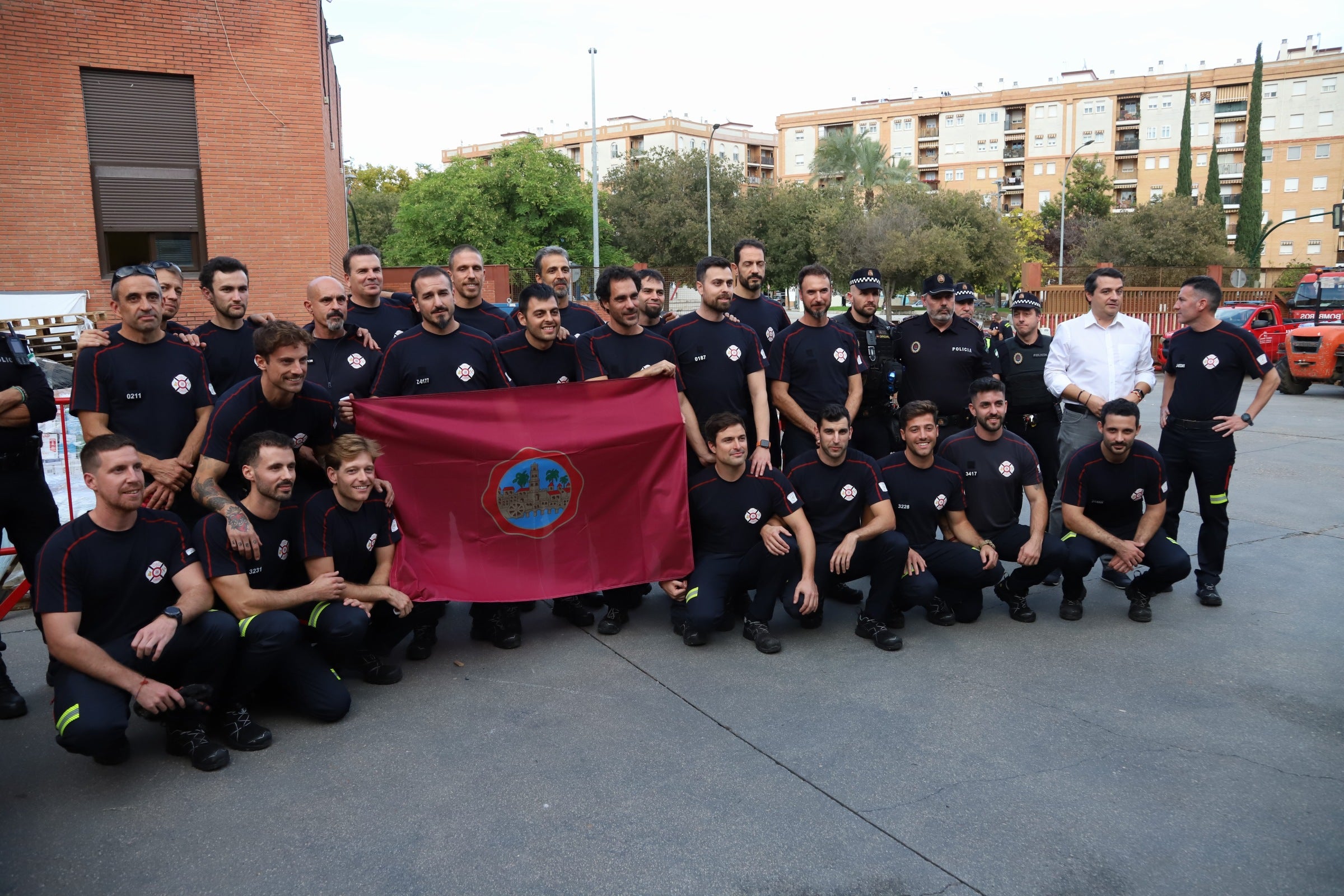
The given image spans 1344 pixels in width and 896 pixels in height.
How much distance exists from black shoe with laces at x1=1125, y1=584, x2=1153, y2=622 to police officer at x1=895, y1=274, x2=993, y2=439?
1.61m

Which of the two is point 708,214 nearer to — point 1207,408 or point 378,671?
point 1207,408

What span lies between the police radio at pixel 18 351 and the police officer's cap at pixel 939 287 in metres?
5.53

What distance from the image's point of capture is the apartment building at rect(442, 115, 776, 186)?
103125 mm

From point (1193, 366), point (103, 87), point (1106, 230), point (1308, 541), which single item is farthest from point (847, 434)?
point (1106, 230)

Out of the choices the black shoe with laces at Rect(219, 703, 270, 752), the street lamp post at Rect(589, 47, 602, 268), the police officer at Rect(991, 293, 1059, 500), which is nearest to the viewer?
the black shoe with laces at Rect(219, 703, 270, 752)

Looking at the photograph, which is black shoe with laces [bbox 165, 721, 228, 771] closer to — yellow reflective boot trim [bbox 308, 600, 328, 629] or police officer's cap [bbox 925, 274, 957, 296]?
yellow reflective boot trim [bbox 308, 600, 328, 629]

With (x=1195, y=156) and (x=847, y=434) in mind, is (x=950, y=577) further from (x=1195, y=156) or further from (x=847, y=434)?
(x=1195, y=156)

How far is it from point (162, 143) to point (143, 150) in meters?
0.29

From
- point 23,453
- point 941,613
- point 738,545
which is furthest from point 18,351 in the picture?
point 941,613

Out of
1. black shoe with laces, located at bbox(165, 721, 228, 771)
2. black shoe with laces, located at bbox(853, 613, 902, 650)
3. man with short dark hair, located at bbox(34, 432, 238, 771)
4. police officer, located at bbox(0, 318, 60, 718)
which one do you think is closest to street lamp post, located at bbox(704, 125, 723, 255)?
black shoe with laces, located at bbox(853, 613, 902, 650)

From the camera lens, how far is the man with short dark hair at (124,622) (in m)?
3.99

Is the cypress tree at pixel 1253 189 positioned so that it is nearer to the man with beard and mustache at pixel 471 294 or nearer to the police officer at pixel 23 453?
the man with beard and mustache at pixel 471 294

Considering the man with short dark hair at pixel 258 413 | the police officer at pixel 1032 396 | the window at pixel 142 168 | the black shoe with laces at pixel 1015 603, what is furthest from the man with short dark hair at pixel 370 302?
the window at pixel 142 168

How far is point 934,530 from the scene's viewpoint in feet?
19.8
